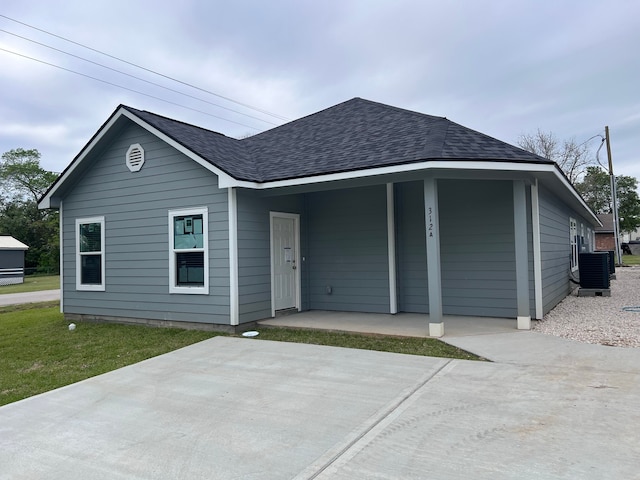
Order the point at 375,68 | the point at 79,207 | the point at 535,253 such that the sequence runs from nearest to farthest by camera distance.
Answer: the point at 535,253 → the point at 79,207 → the point at 375,68

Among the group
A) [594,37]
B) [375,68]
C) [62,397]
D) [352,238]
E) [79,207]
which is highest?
[375,68]

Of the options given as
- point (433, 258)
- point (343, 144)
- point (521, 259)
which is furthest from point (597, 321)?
point (343, 144)

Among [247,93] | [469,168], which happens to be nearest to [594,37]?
[469,168]

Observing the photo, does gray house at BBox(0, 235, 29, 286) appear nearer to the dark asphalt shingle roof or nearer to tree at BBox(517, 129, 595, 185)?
the dark asphalt shingle roof

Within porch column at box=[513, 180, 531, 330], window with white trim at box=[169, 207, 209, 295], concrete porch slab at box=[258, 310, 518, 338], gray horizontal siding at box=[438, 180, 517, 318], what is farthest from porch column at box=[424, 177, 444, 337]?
window with white trim at box=[169, 207, 209, 295]

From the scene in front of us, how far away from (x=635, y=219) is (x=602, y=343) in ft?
162

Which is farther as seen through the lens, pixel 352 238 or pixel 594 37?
pixel 594 37

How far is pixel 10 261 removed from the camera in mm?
26141

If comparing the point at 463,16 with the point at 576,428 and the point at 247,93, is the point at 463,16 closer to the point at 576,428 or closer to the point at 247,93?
the point at 576,428

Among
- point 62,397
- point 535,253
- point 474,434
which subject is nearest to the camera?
point 474,434

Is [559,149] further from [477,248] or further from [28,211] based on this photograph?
A: [28,211]

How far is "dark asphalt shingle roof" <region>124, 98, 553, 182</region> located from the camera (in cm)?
646

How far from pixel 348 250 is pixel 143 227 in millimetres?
4010

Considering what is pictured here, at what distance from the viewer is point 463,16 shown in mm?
10008
